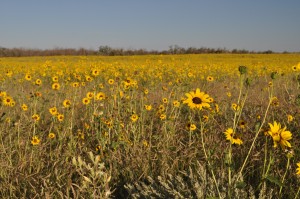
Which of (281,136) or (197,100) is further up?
(197,100)

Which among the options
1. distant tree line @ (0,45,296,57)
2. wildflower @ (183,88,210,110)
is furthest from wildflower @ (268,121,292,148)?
distant tree line @ (0,45,296,57)

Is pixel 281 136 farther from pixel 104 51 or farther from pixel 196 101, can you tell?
pixel 104 51

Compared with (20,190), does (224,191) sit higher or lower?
higher

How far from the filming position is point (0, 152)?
109 inches

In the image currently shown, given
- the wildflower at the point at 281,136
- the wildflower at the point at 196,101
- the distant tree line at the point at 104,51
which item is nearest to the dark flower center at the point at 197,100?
the wildflower at the point at 196,101

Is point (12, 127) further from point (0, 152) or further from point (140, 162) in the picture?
point (140, 162)

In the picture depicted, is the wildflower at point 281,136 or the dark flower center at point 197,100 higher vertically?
the dark flower center at point 197,100

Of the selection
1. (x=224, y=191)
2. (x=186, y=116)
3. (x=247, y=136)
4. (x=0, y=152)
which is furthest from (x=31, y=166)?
(x=186, y=116)

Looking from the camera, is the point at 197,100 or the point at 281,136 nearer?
the point at 281,136

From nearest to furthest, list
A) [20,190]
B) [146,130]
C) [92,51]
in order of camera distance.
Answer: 1. [20,190]
2. [146,130]
3. [92,51]

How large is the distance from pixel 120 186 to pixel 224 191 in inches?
34.4

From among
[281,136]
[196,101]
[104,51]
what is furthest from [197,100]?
[104,51]

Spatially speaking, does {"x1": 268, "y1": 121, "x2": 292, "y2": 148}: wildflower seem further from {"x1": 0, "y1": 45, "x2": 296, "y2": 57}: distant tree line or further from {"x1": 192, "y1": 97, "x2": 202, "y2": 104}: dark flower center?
{"x1": 0, "y1": 45, "x2": 296, "y2": 57}: distant tree line

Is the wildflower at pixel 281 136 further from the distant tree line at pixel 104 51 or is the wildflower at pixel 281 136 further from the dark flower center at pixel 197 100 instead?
the distant tree line at pixel 104 51
